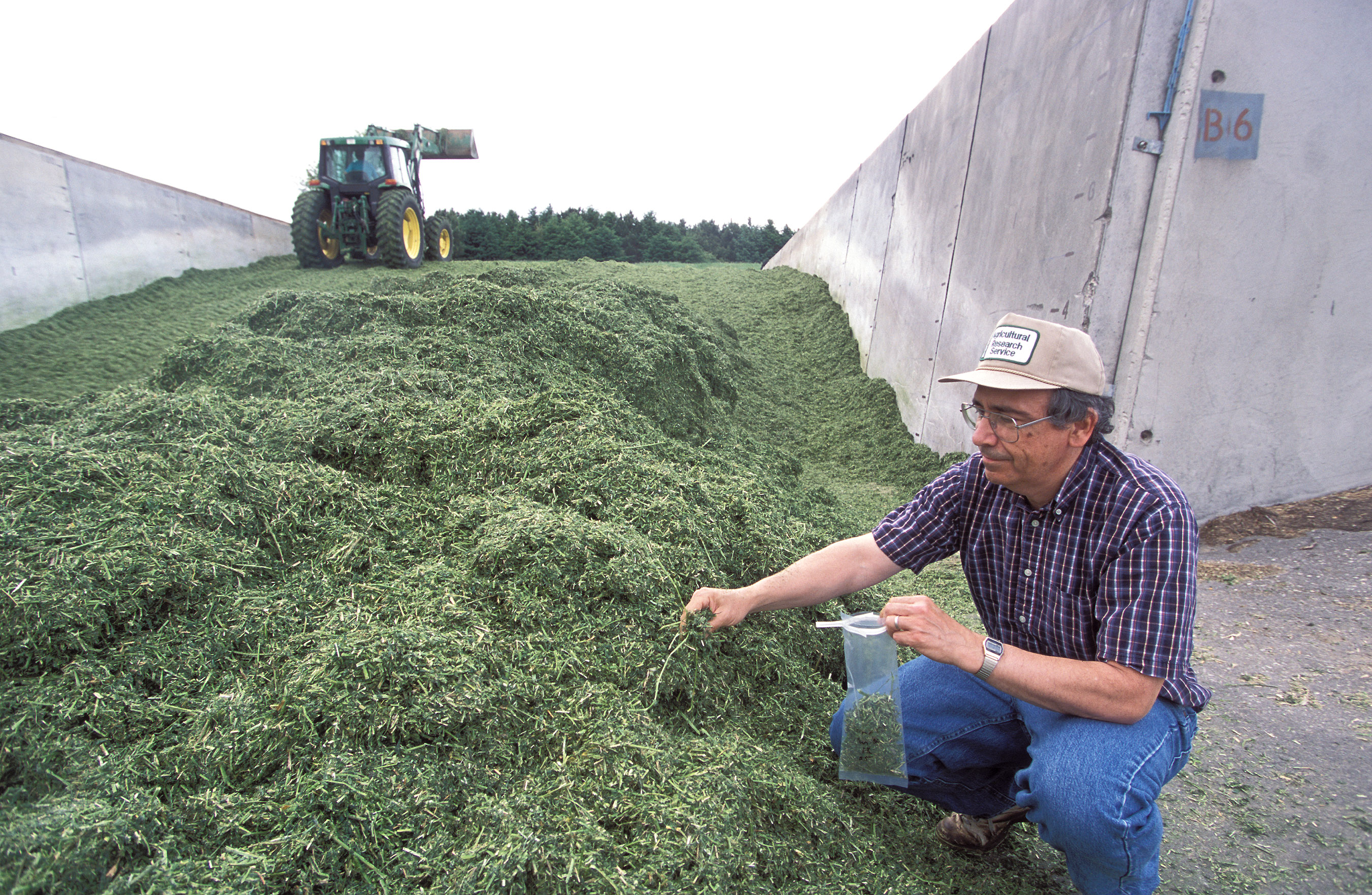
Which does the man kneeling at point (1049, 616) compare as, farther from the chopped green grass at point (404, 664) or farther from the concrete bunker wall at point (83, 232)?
the concrete bunker wall at point (83, 232)

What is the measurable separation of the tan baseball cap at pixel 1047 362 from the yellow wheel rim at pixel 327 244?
37.2ft

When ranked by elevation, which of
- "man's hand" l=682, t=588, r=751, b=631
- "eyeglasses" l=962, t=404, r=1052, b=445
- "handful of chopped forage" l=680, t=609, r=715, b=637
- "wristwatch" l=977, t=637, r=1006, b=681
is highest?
"eyeglasses" l=962, t=404, r=1052, b=445

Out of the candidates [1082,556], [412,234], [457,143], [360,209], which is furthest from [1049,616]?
[457,143]

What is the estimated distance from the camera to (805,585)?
81.5 inches

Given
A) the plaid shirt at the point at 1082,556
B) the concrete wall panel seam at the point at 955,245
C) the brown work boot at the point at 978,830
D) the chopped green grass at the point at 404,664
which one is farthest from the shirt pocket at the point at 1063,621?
the concrete wall panel seam at the point at 955,245

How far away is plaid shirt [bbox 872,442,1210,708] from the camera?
1.60 metres

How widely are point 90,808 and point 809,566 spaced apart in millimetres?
1696

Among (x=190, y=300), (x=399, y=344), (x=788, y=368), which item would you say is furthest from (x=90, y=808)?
(x=190, y=300)

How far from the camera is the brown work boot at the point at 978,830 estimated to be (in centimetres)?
196

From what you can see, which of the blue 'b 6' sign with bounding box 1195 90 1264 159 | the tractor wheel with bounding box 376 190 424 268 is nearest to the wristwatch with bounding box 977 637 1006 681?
the blue 'b 6' sign with bounding box 1195 90 1264 159

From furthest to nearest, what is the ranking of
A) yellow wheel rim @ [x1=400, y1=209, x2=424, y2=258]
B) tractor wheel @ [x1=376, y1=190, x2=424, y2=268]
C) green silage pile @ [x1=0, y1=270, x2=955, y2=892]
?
yellow wheel rim @ [x1=400, y1=209, x2=424, y2=258]
tractor wheel @ [x1=376, y1=190, x2=424, y2=268]
green silage pile @ [x1=0, y1=270, x2=955, y2=892]

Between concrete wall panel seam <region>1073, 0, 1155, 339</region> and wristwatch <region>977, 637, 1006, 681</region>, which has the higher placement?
concrete wall panel seam <region>1073, 0, 1155, 339</region>

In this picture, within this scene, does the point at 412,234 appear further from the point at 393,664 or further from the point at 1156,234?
the point at 393,664

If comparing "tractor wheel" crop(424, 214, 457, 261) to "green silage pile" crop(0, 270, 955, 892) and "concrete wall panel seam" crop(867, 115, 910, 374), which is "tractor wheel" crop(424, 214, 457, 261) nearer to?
"concrete wall panel seam" crop(867, 115, 910, 374)
